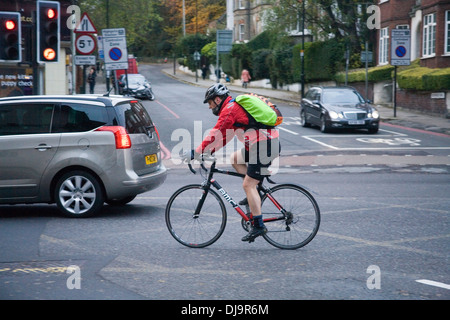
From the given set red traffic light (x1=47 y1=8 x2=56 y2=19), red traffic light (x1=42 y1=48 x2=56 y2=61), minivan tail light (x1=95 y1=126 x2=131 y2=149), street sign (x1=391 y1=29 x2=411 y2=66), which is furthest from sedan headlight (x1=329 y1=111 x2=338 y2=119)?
minivan tail light (x1=95 y1=126 x2=131 y2=149)

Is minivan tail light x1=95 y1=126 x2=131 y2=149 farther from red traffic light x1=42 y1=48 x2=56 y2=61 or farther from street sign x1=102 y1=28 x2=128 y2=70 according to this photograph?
street sign x1=102 y1=28 x2=128 y2=70

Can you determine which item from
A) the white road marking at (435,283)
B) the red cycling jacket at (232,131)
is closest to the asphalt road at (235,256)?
the white road marking at (435,283)

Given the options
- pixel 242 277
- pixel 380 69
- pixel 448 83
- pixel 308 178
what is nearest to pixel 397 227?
pixel 242 277

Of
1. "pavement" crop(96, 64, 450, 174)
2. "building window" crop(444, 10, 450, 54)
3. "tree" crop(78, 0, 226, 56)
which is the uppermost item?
"tree" crop(78, 0, 226, 56)

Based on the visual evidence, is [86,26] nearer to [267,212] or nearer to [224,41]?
[267,212]

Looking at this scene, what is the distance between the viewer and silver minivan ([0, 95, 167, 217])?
9.66 metres

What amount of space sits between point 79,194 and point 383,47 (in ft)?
118

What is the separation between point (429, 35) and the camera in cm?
3566

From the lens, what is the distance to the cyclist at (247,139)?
729cm

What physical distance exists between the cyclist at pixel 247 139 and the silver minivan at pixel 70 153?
2.62m

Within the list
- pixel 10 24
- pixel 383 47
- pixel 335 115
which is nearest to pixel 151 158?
pixel 10 24

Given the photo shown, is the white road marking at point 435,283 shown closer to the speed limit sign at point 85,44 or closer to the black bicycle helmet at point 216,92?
the black bicycle helmet at point 216,92

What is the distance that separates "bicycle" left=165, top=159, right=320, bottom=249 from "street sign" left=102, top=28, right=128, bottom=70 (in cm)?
1673

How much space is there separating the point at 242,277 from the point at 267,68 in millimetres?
54568
